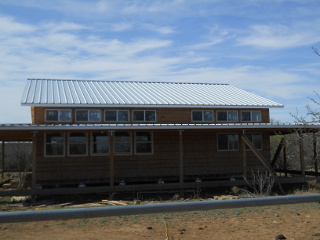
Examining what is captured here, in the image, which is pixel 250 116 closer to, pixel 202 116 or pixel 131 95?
pixel 202 116

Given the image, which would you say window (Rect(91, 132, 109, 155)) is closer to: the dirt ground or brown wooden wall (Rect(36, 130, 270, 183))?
brown wooden wall (Rect(36, 130, 270, 183))

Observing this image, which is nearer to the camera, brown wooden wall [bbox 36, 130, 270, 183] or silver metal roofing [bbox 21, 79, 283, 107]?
brown wooden wall [bbox 36, 130, 270, 183]

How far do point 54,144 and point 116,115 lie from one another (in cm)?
336

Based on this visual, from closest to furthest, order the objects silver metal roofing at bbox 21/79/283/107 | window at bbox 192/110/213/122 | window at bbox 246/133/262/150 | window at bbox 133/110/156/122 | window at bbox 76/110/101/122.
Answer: window at bbox 76/110/101/122
silver metal roofing at bbox 21/79/283/107
window at bbox 133/110/156/122
window at bbox 192/110/213/122
window at bbox 246/133/262/150

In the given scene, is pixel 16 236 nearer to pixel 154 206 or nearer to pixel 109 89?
pixel 154 206

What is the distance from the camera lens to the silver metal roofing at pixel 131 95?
18781 mm

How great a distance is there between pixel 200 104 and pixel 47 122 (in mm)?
7870

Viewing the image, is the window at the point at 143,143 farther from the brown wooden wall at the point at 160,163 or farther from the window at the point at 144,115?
the window at the point at 144,115

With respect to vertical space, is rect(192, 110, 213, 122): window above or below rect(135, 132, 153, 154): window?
above

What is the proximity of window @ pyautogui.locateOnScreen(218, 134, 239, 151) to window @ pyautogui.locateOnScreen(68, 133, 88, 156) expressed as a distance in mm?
7225

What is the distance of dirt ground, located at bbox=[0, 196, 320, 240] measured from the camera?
6051 mm

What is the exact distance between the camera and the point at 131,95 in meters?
20.8

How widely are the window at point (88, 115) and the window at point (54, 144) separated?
1.21 metres

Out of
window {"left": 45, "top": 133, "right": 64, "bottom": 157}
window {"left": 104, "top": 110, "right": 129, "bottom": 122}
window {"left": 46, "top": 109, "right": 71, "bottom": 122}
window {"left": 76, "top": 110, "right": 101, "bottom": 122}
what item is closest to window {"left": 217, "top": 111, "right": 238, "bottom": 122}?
window {"left": 104, "top": 110, "right": 129, "bottom": 122}
